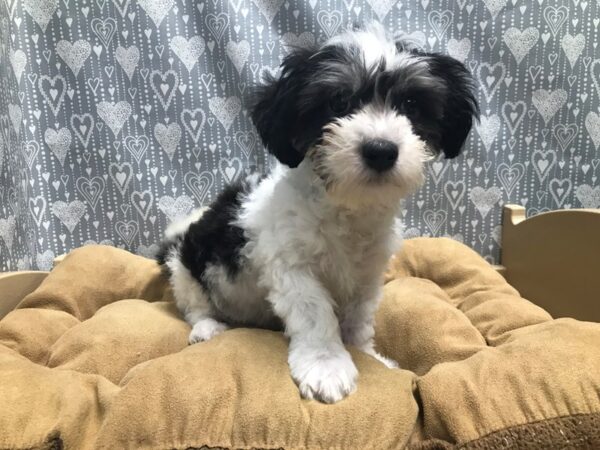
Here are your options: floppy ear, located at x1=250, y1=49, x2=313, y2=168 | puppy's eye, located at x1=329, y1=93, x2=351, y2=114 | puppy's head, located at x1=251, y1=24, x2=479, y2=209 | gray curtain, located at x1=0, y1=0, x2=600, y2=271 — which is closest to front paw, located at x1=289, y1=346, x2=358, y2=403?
puppy's head, located at x1=251, y1=24, x2=479, y2=209

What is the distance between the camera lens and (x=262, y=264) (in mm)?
1621

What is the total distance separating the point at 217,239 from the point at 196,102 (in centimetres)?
86

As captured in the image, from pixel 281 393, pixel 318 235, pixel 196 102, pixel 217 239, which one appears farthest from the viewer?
pixel 196 102

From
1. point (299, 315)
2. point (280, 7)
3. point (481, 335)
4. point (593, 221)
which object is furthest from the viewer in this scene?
point (280, 7)

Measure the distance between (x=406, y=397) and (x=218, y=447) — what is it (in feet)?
1.55

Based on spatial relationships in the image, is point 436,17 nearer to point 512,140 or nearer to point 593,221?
point 512,140

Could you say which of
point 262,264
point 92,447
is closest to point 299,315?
point 262,264

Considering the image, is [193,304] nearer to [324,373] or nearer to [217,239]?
[217,239]

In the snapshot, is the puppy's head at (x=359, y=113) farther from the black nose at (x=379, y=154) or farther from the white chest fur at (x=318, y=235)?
the white chest fur at (x=318, y=235)

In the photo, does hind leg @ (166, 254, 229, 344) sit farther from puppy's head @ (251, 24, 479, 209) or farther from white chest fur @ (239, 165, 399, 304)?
puppy's head @ (251, 24, 479, 209)

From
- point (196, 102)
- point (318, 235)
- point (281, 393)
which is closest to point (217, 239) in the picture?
point (318, 235)

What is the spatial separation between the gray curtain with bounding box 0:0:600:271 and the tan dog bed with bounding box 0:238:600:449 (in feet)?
2.62

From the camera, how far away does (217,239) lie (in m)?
1.84

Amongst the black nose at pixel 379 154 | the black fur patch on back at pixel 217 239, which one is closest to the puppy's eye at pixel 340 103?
the black nose at pixel 379 154
